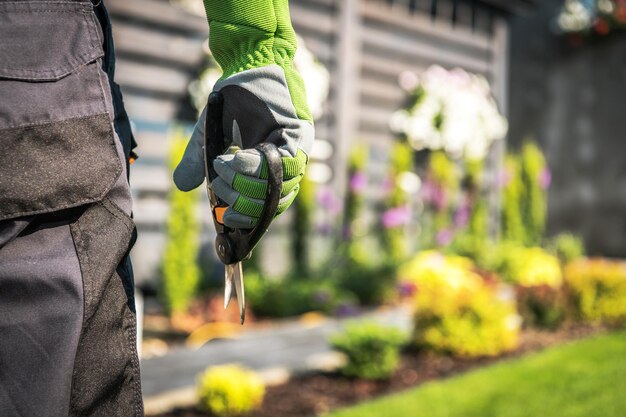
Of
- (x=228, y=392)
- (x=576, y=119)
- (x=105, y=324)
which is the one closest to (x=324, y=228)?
(x=228, y=392)

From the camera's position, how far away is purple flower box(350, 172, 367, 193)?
6.74 m

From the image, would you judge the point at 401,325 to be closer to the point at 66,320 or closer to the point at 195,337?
the point at 195,337

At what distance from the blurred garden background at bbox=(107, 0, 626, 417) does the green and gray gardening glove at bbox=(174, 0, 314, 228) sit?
2.23 metres

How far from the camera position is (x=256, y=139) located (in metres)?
1.44

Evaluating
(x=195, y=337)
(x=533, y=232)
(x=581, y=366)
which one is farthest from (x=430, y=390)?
(x=533, y=232)

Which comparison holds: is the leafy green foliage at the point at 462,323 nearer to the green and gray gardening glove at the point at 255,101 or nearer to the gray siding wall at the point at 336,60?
the gray siding wall at the point at 336,60

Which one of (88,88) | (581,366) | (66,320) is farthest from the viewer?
(581,366)

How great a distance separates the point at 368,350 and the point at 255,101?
2956mm

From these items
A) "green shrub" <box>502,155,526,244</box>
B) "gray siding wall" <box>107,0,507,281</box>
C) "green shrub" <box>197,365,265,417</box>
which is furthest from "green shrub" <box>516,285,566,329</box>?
"green shrub" <box>502,155,526,244</box>

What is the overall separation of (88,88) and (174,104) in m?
4.34

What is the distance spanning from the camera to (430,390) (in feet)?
13.1

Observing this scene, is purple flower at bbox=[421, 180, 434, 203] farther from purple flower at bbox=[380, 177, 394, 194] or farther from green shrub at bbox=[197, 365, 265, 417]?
green shrub at bbox=[197, 365, 265, 417]

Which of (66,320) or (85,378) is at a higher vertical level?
(66,320)

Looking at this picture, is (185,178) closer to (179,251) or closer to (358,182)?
(179,251)
